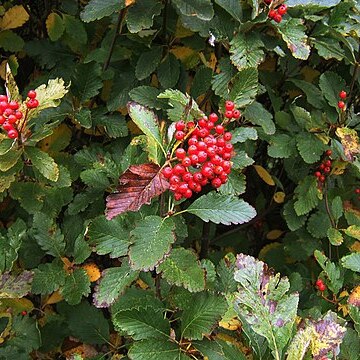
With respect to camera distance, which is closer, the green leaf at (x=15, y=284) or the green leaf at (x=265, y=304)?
the green leaf at (x=265, y=304)

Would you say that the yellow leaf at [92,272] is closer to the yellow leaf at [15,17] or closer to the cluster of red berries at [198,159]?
the cluster of red berries at [198,159]

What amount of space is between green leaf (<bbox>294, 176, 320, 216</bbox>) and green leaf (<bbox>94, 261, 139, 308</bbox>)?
0.69 m

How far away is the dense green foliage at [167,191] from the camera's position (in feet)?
3.45

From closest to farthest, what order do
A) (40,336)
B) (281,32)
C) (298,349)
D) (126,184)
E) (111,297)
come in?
(298,349) → (126,184) → (111,297) → (281,32) → (40,336)

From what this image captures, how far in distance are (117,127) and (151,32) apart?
279 millimetres

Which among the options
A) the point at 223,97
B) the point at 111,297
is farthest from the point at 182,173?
the point at 223,97

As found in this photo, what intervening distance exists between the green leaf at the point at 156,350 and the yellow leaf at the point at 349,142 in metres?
0.70

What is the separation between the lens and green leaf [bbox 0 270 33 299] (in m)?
1.20

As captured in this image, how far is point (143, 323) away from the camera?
1.05 metres

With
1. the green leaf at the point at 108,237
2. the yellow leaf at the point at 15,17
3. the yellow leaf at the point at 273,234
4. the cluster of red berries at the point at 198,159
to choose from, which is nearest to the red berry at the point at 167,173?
the cluster of red berries at the point at 198,159

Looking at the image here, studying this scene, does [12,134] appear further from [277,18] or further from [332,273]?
[332,273]

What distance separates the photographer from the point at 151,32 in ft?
5.10

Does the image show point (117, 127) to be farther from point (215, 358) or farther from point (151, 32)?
point (215, 358)

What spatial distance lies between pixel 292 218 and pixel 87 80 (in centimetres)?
74
